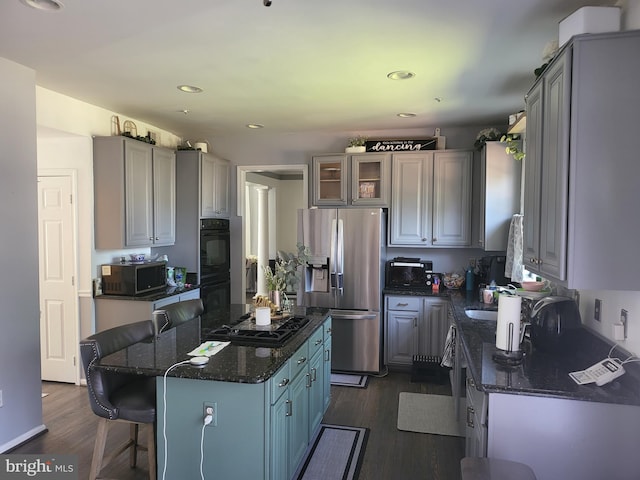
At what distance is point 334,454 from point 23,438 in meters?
2.20

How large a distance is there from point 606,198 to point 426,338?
2949 mm

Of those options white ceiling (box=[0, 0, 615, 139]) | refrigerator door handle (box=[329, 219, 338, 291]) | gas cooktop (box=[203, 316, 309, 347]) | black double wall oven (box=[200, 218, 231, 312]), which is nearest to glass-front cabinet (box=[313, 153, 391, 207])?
refrigerator door handle (box=[329, 219, 338, 291])

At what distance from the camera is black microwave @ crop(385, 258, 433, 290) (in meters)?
4.69

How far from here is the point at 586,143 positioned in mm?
1700

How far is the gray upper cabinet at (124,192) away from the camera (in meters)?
3.84

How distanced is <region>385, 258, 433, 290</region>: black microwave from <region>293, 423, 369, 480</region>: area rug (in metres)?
1.87

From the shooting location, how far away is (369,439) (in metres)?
3.06

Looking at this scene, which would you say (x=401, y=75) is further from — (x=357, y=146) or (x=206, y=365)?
(x=206, y=365)


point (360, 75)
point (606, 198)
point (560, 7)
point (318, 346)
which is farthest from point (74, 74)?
point (606, 198)

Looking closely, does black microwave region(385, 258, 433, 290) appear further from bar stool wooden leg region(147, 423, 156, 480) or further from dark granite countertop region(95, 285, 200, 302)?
bar stool wooden leg region(147, 423, 156, 480)

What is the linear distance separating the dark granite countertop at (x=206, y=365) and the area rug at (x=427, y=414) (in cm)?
128

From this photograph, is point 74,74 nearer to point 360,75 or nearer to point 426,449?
point 360,75

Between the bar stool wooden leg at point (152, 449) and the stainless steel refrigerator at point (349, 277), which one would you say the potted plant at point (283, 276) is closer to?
the bar stool wooden leg at point (152, 449)

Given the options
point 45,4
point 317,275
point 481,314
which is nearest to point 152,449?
point 45,4
